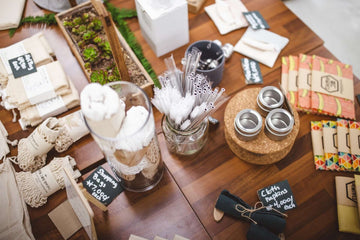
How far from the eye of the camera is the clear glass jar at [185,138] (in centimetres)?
89

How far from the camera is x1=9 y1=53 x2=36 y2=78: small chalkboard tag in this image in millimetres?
1159

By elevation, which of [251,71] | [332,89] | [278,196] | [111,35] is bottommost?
[278,196]

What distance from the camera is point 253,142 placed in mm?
958

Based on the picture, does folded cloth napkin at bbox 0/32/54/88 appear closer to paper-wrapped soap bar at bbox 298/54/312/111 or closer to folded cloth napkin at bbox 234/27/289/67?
folded cloth napkin at bbox 234/27/289/67

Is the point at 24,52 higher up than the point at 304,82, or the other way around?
the point at 24,52

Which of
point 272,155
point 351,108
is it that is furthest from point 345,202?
point 351,108

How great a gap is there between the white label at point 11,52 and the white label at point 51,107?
0.26m

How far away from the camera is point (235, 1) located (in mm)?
1419

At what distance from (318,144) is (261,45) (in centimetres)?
51

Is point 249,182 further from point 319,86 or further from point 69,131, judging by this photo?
point 69,131

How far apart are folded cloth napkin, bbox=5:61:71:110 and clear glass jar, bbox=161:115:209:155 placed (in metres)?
0.50

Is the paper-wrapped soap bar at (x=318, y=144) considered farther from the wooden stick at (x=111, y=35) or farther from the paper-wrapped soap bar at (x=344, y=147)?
the wooden stick at (x=111, y=35)

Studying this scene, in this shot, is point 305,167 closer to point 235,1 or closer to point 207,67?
point 207,67

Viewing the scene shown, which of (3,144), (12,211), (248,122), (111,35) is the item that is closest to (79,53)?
(111,35)
